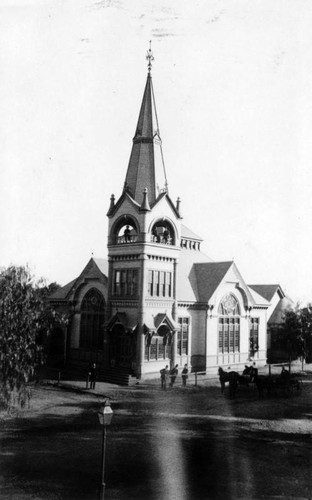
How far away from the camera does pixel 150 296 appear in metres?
35.8

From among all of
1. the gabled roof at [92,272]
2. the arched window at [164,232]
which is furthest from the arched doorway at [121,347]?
the arched window at [164,232]

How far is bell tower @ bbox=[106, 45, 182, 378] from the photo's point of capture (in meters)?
35.4

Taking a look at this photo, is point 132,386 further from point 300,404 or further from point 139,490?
point 139,490

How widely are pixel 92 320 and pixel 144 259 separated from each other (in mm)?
9148

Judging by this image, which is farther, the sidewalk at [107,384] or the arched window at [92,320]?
the arched window at [92,320]

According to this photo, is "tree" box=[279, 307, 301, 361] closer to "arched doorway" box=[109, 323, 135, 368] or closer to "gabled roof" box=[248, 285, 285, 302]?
"gabled roof" box=[248, 285, 285, 302]

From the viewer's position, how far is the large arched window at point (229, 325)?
4131cm

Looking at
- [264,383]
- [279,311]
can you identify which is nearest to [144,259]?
[264,383]

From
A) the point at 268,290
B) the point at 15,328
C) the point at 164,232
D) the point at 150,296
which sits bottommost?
the point at 15,328

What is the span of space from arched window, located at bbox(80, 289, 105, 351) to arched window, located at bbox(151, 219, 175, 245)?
7239 millimetres

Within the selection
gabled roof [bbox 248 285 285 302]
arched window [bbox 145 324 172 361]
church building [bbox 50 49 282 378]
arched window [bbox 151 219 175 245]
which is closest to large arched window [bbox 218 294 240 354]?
church building [bbox 50 49 282 378]

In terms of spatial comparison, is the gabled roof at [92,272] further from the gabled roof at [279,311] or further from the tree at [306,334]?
the gabled roof at [279,311]

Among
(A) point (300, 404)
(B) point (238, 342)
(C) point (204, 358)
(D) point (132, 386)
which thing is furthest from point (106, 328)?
(A) point (300, 404)

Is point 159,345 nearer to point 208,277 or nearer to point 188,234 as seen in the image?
point 208,277
